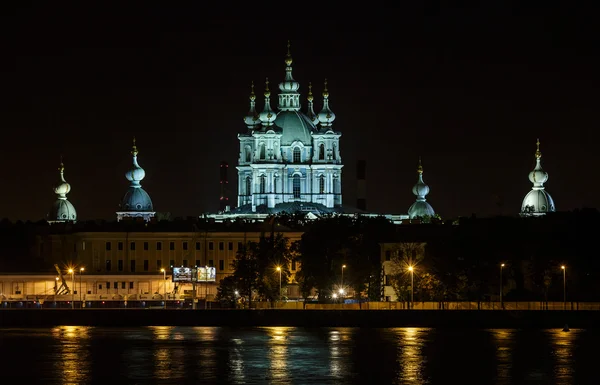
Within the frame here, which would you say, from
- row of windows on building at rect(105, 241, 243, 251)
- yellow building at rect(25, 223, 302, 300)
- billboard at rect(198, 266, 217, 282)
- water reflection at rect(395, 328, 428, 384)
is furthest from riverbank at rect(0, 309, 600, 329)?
row of windows on building at rect(105, 241, 243, 251)

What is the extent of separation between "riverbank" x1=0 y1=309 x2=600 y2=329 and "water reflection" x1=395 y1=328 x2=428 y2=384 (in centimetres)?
214

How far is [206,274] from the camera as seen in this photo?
583 ft

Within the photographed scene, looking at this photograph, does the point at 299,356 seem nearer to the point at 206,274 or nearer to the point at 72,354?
the point at 72,354

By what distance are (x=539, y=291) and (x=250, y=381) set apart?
4860cm

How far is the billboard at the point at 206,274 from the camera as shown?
586 feet

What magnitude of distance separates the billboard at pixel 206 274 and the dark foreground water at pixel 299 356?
119 ft

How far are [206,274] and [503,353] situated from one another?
58533mm

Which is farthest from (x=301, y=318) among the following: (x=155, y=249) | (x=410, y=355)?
(x=155, y=249)

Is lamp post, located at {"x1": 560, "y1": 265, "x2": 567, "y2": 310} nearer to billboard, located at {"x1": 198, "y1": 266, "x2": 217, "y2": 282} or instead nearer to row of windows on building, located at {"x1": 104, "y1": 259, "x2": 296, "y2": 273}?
billboard, located at {"x1": 198, "y1": 266, "x2": 217, "y2": 282}

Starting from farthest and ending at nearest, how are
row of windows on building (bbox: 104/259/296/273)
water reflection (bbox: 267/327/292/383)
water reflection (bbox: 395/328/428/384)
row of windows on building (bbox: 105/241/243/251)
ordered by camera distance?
1. row of windows on building (bbox: 105/241/243/251)
2. row of windows on building (bbox: 104/259/296/273)
3. water reflection (bbox: 267/327/292/383)
4. water reflection (bbox: 395/328/428/384)

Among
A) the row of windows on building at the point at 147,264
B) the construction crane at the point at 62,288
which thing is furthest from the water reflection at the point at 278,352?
the row of windows on building at the point at 147,264

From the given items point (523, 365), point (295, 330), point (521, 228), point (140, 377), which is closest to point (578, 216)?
point (521, 228)

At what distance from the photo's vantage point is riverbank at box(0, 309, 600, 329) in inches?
5517

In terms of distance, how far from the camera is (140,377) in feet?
365
